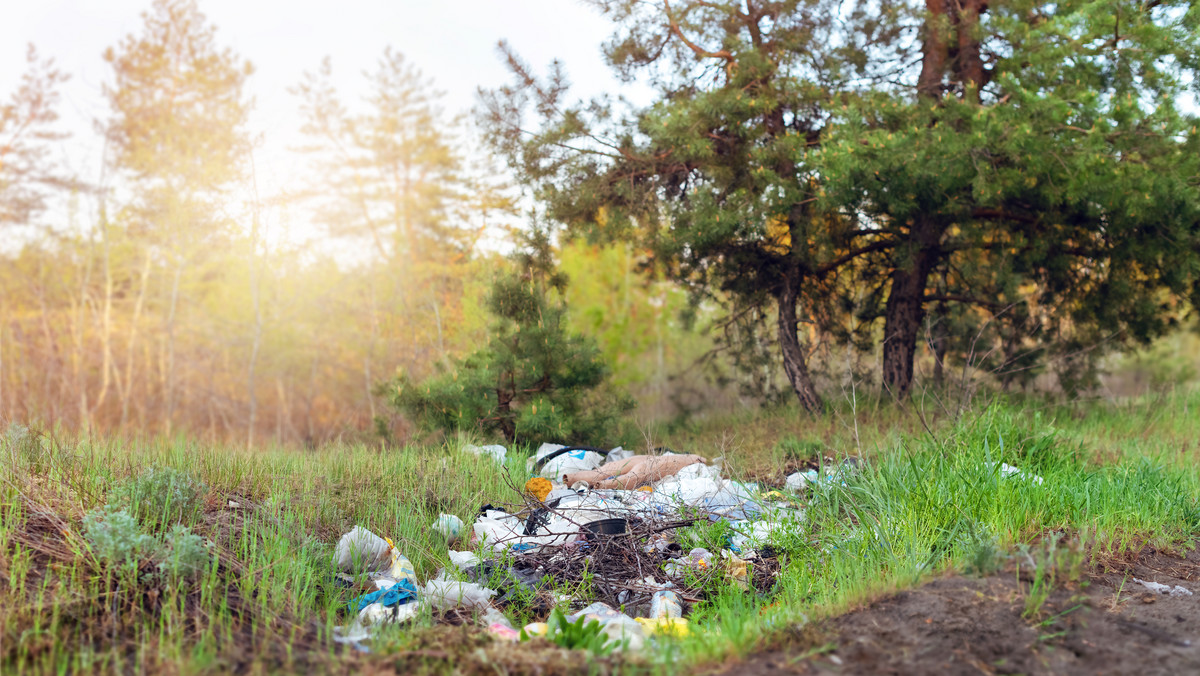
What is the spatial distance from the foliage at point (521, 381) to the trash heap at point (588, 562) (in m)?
2.60

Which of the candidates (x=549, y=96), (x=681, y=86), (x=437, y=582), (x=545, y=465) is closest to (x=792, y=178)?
(x=681, y=86)

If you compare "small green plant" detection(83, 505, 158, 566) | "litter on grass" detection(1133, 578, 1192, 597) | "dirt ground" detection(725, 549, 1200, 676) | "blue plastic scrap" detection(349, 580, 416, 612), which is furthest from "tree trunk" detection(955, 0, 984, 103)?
"small green plant" detection(83, 505, 158, 566)

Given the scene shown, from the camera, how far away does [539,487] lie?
17.0 ft

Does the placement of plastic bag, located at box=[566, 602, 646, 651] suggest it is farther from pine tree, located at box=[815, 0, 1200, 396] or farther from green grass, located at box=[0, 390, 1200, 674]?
pine tree, located at box=[815, 0, 1200, 396]

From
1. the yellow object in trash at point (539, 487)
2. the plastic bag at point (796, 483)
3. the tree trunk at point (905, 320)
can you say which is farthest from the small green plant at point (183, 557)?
the tree trunk at point (905, 320)

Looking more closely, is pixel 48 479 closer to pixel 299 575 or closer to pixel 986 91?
pixel 299 575

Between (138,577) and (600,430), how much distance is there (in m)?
5.48

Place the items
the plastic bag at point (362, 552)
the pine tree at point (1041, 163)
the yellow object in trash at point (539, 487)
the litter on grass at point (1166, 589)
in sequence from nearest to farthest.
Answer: the litter on grass at point (1166, 589), the plastic bag at point (362, 552), the yellow object in trash at point (539, 487), the pine tree at point (1041, 163)

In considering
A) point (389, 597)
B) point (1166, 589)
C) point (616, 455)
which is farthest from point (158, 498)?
point (1166, 589)

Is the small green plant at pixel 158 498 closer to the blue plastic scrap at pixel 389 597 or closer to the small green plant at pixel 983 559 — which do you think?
the blue plastic scrap at pixel 389 597

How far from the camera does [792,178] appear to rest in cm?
820

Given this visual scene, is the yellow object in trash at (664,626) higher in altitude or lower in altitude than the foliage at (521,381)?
lower

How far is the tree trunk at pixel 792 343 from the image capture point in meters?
9.34

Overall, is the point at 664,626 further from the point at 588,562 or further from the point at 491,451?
the point at 491,451
